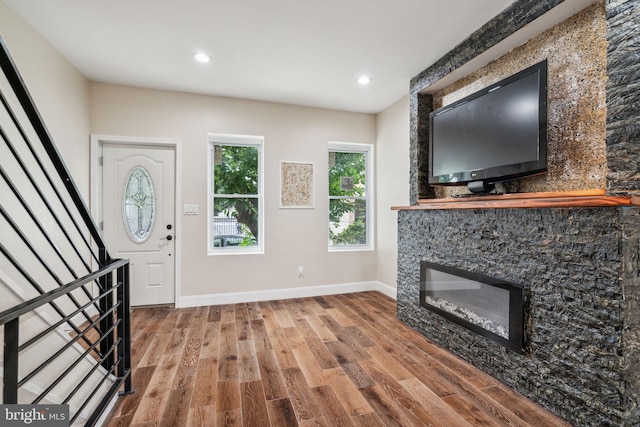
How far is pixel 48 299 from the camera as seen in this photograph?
113 centimetres

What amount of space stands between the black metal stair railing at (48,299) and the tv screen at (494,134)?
2.62m

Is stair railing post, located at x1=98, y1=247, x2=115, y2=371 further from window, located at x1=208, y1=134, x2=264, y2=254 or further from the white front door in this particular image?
A: window, located at x1=208, y1=134, x2=264, y2=254

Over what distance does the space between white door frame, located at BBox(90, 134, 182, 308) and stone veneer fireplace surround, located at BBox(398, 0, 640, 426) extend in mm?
3152

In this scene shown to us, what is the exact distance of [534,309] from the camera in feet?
6.12

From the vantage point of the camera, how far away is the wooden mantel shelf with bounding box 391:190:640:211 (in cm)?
144

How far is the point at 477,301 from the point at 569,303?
0.70 meters

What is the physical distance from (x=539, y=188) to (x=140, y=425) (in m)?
2.92

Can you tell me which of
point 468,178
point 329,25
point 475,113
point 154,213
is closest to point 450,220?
point 468,178

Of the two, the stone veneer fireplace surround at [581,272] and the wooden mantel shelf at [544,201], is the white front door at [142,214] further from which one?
the stone veneer fireplace surround at [581,272]

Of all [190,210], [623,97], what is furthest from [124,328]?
[623,97]

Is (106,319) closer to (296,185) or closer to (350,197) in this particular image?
(296,185)

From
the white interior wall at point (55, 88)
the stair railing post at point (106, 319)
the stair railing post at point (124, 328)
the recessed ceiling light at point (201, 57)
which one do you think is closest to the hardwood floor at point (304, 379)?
the stair railing post at point (124, 328)

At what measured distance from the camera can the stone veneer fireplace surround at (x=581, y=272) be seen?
145 centimetres

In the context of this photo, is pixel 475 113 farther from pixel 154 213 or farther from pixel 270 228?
pixel 154 213
